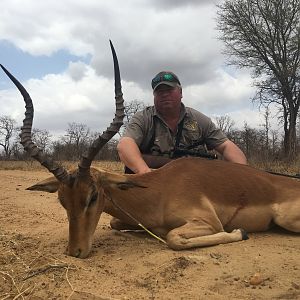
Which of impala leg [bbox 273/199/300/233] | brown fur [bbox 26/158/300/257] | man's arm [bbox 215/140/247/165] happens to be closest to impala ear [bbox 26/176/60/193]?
brown fur [bbox 26/158/300/257]

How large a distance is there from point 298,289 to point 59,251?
242 cm

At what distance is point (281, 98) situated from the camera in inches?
1174

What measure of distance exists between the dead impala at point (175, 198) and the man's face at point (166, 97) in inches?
57.2

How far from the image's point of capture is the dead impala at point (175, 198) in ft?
14.8

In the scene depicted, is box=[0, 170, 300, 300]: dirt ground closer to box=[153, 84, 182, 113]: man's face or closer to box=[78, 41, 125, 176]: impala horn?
box=[78, 41, 125, 176]: impala horn

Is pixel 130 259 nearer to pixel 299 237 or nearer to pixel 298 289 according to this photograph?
pixel 298 289

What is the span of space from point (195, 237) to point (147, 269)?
0.85 m

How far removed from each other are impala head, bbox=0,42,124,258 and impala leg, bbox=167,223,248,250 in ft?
2.74

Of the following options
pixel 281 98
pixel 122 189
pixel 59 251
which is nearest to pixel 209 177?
pixel 122 189

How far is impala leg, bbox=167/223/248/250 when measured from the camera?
4594 mm

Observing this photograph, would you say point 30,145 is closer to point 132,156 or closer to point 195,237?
point 132,156

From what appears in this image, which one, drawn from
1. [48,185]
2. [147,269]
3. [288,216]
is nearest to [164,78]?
[48,185]

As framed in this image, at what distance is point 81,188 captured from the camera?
4.49 metres

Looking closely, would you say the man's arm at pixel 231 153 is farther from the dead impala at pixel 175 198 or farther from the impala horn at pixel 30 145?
the impala horn at pixel 30 145
